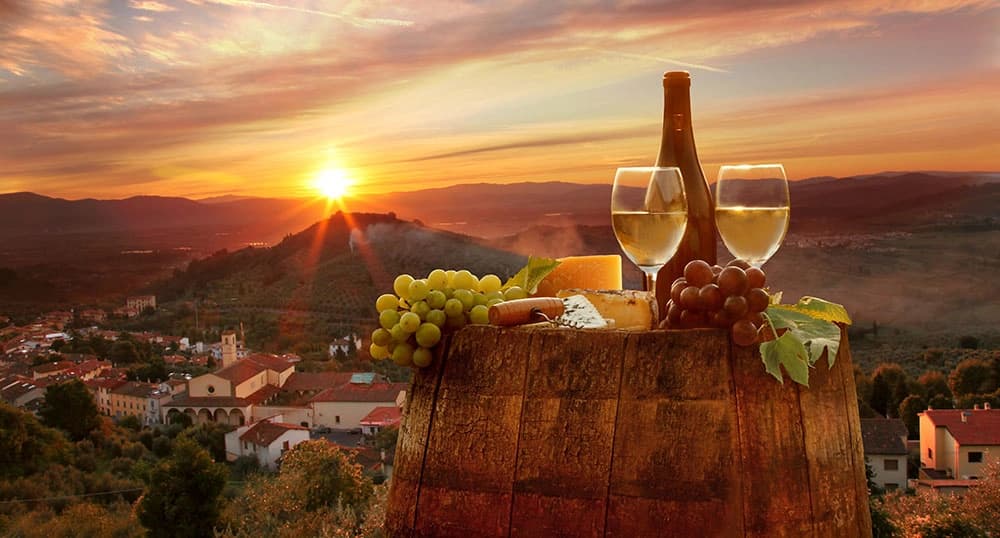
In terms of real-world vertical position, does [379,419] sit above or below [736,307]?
below

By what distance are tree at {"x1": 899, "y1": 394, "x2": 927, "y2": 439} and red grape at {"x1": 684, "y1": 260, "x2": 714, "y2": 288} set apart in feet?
71.0

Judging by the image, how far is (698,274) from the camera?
58.6 inches

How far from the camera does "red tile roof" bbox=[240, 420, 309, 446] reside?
26547 mm

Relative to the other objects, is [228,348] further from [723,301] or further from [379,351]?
[723,301]

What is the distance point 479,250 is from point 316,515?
5.23 metres

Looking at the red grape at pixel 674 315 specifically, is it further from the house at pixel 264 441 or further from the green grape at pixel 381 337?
the house at pixel 264 441

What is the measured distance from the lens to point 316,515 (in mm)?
14344

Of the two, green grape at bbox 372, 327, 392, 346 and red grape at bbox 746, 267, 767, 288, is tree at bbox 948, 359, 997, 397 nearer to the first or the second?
red grape at bbox 746, 267, 767, 288

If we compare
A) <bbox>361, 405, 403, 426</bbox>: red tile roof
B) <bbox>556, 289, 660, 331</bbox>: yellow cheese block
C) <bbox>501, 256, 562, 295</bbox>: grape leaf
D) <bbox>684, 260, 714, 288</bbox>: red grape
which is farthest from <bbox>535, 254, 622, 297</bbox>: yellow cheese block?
<bbox>361, 405, 403, 426</bbox>: red tile roof

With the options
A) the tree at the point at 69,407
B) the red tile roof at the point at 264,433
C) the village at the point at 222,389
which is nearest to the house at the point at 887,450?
the village at the point at 222,389

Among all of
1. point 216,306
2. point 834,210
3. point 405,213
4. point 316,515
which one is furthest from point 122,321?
point 834,210

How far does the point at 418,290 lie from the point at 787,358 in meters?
0.68

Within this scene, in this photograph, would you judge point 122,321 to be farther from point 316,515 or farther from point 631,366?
point 631,366

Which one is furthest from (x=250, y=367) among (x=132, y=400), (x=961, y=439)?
(x=961, y=439)
